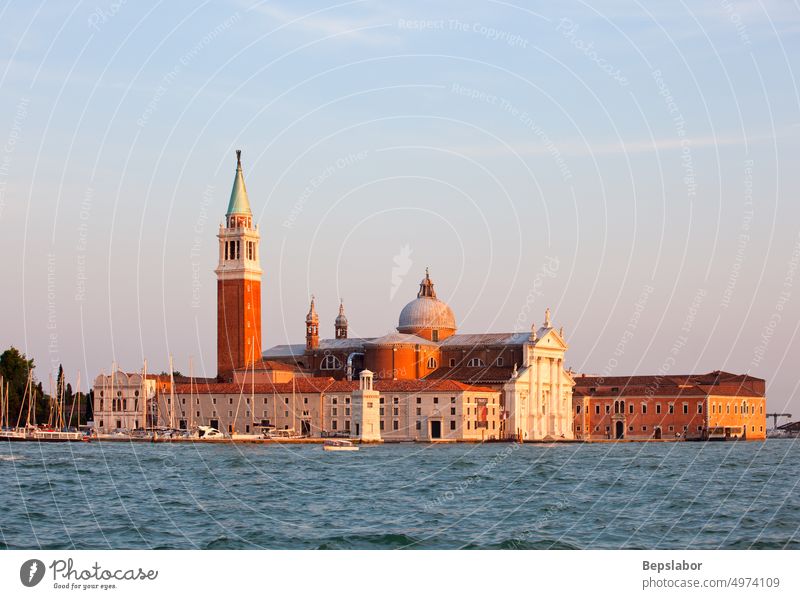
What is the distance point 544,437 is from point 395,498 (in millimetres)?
56493

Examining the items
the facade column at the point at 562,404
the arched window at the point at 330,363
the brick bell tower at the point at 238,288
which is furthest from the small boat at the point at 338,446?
the facade column at the point at 562,404

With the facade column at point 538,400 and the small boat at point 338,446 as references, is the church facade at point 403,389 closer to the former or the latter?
the facade column at point 538,400

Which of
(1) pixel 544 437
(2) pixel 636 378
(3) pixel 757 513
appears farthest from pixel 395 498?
(2) pixel 636 378

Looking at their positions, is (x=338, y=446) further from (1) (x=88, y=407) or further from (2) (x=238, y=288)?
(1) (x=88, y=407)

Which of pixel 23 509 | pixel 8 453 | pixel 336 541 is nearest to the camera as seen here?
pixel 336 541

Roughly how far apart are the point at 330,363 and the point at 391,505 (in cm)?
6479

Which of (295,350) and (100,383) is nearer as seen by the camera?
(100,383)

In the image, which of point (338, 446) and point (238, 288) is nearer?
point (338, 446)

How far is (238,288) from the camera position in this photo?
8650 cm

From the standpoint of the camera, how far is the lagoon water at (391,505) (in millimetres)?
21922

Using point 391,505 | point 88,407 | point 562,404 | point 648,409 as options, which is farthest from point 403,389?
point 391,505
